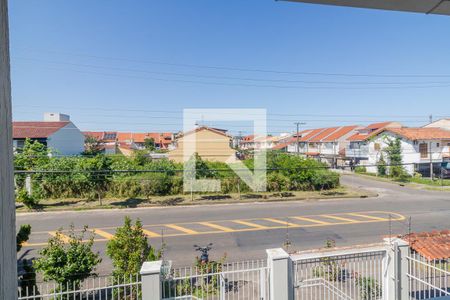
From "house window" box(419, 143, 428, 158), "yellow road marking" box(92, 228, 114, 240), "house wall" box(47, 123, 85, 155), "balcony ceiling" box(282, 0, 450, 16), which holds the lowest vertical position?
"yellow road marking" box(92, 228, 114, 240)

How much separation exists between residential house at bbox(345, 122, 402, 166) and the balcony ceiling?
20056mm

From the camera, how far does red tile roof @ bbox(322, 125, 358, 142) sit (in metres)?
26.0

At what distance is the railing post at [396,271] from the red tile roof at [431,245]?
663 mm

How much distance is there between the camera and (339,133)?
2684 centimetres

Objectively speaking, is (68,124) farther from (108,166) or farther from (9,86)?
(9,86)

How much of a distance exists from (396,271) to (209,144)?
1280cm

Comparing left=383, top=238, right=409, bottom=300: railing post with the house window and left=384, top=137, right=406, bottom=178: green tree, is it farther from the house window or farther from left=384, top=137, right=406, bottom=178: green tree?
the house window

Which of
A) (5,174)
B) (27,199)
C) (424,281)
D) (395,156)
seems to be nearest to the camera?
(5,174)

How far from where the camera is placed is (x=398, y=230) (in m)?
7.47

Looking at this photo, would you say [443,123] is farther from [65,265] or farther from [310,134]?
[65,265]

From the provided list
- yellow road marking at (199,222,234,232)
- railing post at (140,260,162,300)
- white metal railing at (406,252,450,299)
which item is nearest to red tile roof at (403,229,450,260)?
white metal railing at (406,252,450,299)

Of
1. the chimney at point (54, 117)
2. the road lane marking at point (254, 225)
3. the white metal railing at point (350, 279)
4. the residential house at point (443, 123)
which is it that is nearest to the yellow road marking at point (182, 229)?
the road lane marking at point (254, 225)

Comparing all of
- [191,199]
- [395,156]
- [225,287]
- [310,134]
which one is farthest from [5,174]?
[310,134]

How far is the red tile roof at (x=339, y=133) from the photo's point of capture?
1022 inches
